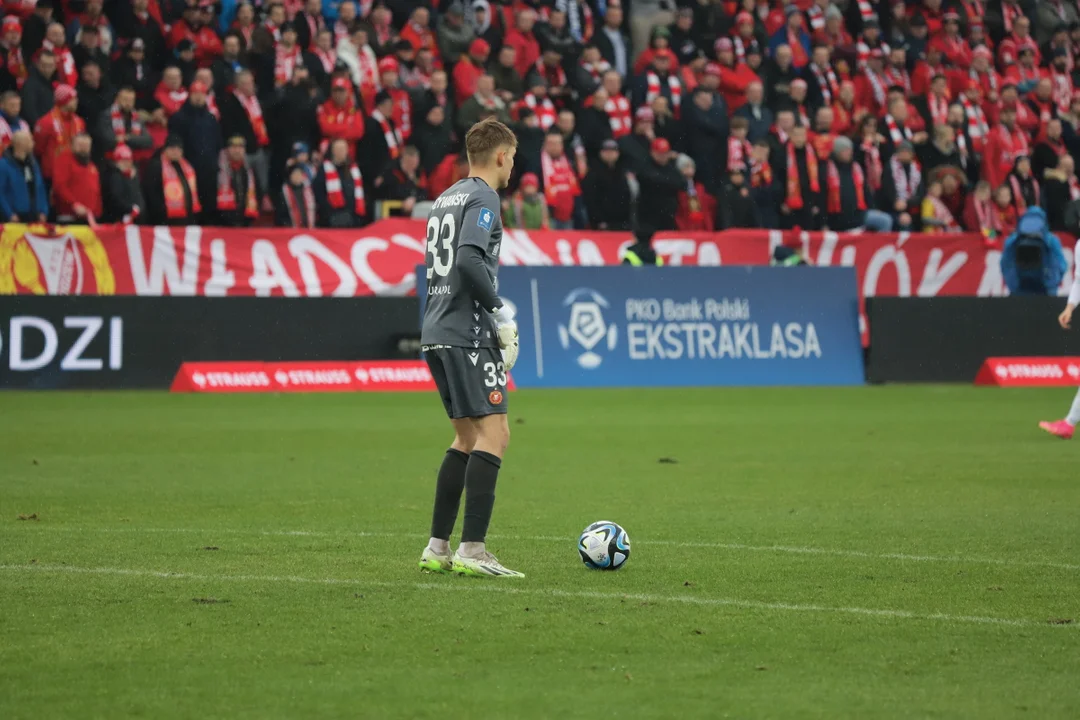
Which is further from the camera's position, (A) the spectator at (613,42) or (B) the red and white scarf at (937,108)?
(B) the red and white scarf at (937,108)

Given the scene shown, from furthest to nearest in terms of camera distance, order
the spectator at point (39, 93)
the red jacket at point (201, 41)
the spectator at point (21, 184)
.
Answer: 1. the red jacket at point (201, 41)
2. the spectator at point (39, 93)
3. the spectator at point (21, 184)

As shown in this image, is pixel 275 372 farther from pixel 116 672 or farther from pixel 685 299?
pixel 116 672

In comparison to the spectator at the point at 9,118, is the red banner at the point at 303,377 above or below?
below

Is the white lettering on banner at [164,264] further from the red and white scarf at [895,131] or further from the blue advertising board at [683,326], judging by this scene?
the red and white scarf at [895,131]

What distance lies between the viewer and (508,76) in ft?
89.1

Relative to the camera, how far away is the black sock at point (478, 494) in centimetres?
Result: 827

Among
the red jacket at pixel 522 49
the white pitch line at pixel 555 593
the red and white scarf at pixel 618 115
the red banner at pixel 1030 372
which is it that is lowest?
the red banner at pixel 1030 372

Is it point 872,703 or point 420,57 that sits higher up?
point 420,57

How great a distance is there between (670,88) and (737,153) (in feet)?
5.75

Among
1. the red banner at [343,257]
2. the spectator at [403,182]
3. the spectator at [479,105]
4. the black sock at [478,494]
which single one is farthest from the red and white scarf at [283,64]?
the black sock at [478,494]

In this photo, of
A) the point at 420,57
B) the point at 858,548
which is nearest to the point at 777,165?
the point at 420,57

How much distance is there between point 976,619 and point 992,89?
89.3 feet

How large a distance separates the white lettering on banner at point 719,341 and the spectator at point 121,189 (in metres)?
7.58

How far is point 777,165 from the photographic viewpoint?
28.4m
